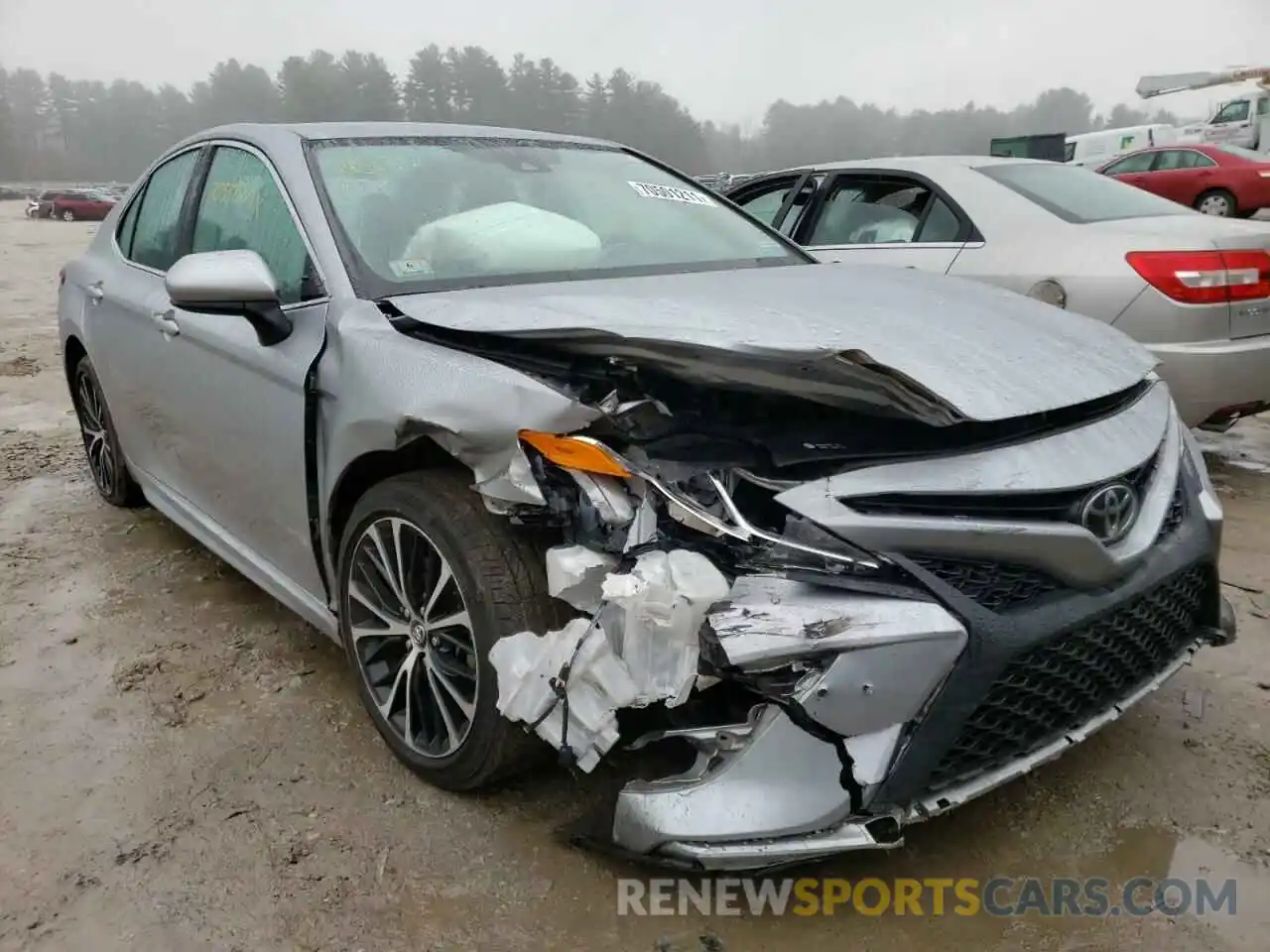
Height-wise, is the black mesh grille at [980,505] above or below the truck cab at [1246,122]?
above

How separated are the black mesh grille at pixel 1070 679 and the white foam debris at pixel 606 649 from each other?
1.66 feet

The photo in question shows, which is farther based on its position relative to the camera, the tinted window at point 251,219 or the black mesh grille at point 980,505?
the tinted window at point 251,219

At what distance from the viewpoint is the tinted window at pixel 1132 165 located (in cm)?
1519

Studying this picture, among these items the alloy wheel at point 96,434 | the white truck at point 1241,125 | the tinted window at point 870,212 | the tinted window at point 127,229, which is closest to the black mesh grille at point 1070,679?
the tinted window at point 870,212

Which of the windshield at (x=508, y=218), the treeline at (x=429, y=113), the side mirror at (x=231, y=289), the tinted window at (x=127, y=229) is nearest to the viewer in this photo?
the side mirror at (x=231, y=289)

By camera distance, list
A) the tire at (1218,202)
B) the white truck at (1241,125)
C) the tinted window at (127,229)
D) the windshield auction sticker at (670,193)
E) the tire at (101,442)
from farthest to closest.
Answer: the white truck at (1241,125), the tire at (1218,202), the tire at (101,442), the tinted window at (127,229), the windshield auction sticker at (670,193)

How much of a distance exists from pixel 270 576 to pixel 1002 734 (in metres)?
2.00

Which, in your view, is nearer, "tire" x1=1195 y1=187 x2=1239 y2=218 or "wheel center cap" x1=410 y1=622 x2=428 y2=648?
"wheel center cap" x1=410 y1=622 x2=428 y2=648

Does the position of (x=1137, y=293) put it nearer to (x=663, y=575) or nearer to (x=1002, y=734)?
(x=1002, y=734)

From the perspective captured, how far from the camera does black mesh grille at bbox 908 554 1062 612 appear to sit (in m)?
1.65

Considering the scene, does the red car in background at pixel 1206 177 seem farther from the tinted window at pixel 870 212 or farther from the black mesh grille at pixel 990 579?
the black mesh grille at pixel 990 579

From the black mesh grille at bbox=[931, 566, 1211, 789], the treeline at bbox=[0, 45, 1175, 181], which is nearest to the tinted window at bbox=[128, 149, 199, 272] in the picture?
the black mesh grille at bbox=[931, 566, 1211, 789]

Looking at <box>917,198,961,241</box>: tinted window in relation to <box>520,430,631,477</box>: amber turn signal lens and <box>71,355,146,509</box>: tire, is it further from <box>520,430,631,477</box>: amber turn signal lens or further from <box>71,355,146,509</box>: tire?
<box>71,355,146,509</box>: tire

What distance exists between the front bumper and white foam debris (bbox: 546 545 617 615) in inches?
9.9
